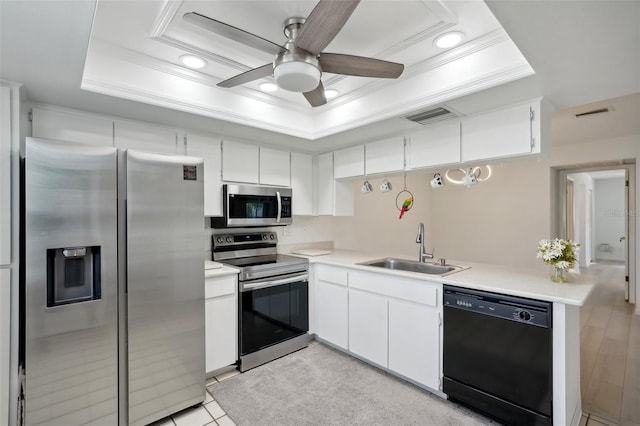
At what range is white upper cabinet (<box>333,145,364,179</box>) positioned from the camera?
129 inches

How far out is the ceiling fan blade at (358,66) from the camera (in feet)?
5.06

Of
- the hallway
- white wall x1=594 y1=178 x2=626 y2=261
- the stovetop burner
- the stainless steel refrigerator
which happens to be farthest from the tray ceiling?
white wall x1=594 y1=178 x2=626 y2=261

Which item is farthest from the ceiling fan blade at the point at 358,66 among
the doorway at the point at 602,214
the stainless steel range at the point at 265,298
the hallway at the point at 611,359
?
the doorway at the point at 602,214

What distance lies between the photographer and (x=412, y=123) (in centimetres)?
258

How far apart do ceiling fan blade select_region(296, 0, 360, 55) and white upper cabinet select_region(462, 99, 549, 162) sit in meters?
1.49

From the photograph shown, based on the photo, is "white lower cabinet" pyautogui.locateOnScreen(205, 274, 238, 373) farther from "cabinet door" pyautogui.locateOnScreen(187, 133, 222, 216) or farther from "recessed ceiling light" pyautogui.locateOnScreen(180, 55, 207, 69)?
"recessed ceiling light" pyautogui.locateOnScreen(180, 55, 207, 69)

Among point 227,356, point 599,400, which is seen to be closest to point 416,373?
point 599,400

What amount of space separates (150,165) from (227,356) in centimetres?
170

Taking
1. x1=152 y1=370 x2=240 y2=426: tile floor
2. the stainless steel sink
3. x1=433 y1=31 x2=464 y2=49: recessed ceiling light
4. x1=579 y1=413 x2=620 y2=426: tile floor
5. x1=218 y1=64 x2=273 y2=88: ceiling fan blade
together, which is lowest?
x1=152 y1=370 x2=240 y2=426: tile floor

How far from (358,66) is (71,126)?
2131mm

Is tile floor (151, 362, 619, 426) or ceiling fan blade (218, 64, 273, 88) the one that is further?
tile floor (151, 362, 619, 426)

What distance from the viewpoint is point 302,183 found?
12.2ft

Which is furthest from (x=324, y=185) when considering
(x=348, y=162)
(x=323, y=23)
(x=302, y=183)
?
(x=323, y=23)

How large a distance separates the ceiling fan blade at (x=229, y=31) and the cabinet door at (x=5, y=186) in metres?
1.30
